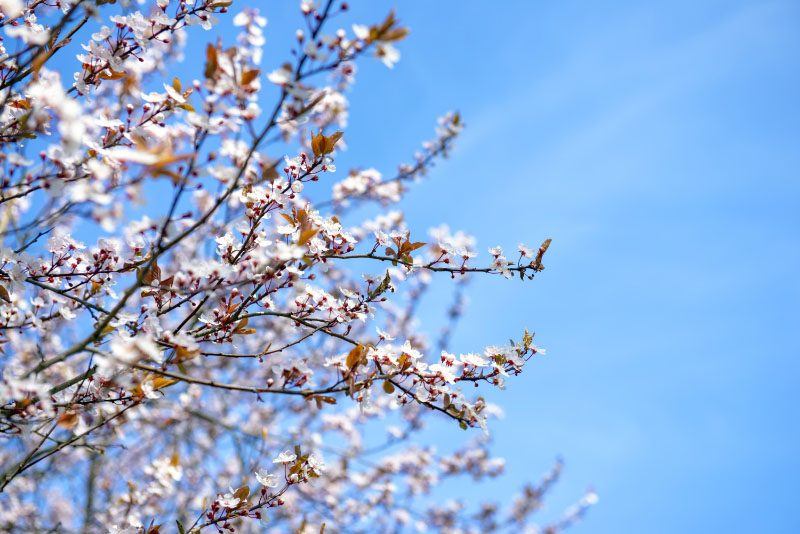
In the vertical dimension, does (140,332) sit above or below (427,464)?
below

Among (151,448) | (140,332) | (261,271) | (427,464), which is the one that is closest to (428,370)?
(261,271)

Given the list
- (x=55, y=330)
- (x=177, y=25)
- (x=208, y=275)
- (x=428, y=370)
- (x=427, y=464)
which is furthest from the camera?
(x=427, y=464)

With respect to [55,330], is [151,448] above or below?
below

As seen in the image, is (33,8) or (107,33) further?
(33,8)

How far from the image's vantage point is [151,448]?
6.95 m

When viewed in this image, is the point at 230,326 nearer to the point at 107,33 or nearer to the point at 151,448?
the point at 107,33

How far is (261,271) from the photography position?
186 cm

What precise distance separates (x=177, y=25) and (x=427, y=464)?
234 inches

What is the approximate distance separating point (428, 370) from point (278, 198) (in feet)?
3.01

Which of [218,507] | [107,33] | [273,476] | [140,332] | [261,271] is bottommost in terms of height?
[218,507]

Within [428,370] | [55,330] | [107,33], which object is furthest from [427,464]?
[107,33]

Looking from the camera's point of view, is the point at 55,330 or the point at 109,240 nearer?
the point at 109,240

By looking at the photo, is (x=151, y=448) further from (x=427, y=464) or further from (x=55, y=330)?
(x=427, y=464)

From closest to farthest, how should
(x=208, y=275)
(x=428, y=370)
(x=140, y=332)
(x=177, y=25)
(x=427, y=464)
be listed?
(x=208, y=275), (x=140, y=332), (x=428, y=370), (x=177, y=25), (x=427, y=464)
